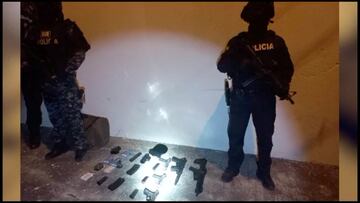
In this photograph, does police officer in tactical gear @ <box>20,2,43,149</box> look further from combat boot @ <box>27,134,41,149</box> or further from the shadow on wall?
the shadow on wall

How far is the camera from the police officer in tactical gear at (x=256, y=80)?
1275mm

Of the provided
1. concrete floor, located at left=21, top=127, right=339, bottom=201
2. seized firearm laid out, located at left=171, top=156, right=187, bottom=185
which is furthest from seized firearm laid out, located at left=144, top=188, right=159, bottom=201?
seized firearm laid out, located at left=171, top=156, right=187, bottom=185

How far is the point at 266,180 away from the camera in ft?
4.39

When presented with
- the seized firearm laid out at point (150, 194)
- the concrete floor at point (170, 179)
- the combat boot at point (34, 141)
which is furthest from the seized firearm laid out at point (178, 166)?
the combat boot at point (34, 141)

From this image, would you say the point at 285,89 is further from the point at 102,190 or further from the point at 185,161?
the point at 102,190

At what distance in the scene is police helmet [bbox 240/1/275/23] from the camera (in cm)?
127

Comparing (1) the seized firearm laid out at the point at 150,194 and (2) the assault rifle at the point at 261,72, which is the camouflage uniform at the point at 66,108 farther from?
(2) the assault rifle at the point at 261,72

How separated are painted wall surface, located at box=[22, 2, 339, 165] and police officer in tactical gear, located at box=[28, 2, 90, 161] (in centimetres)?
8

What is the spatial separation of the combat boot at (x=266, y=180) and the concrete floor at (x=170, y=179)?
2cm

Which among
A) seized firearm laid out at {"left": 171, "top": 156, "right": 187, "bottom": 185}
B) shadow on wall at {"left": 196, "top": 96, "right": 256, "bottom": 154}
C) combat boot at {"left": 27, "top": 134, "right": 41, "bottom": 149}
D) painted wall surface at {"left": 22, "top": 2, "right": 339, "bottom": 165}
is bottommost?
seized firearm laid out at {"left": 171, "top": 156, "right": 187, "bottom": 185}

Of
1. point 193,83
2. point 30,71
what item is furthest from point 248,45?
point 30,71

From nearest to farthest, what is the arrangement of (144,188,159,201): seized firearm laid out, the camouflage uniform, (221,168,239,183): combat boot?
(144,188,159,201): seized firearm laid out
(221,168,239,183): combat boot
the camouflage uniform

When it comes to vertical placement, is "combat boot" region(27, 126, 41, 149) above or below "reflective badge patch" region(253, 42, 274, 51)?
below

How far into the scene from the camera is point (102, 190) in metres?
1.32
